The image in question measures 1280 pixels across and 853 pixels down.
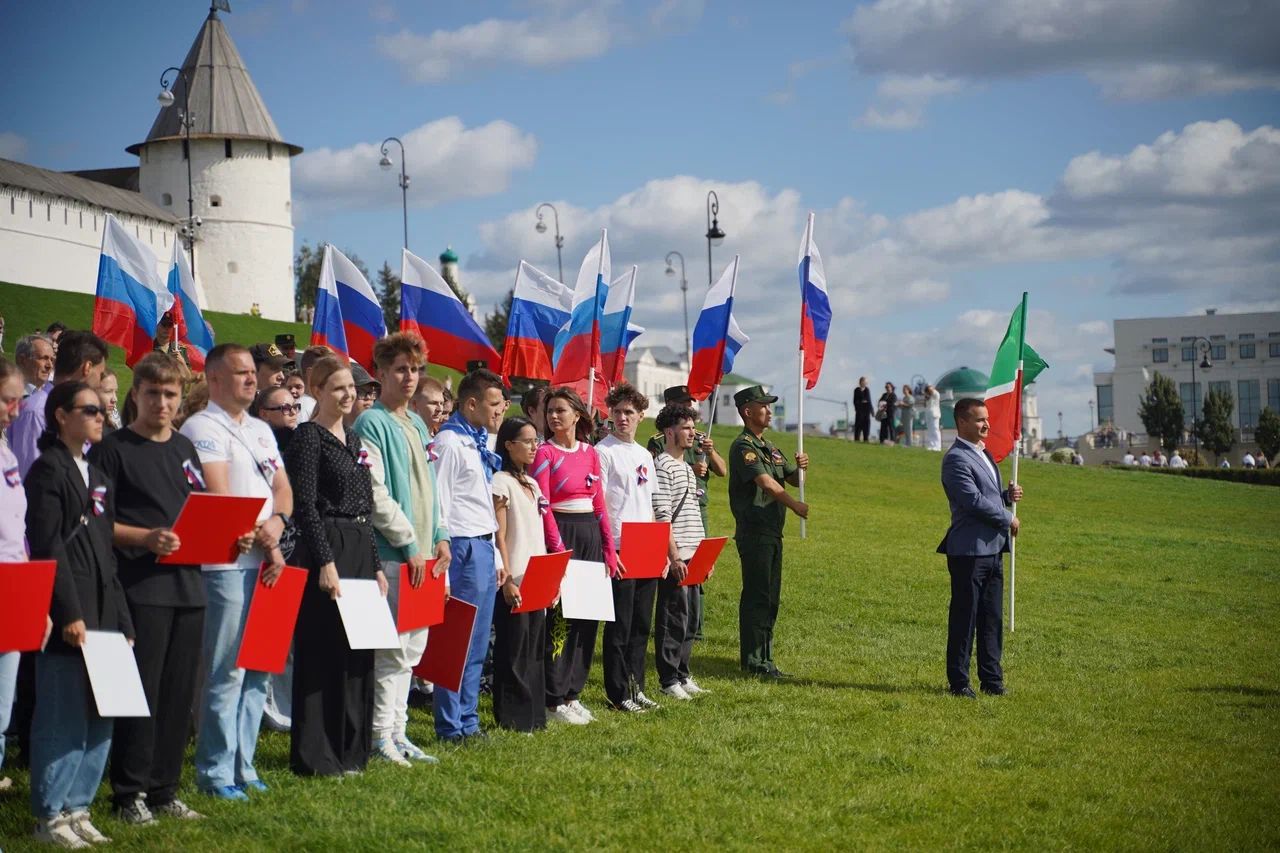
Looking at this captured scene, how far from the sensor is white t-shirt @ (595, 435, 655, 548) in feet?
36.0

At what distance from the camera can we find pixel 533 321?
1520 centimetres

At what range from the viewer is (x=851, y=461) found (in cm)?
4272

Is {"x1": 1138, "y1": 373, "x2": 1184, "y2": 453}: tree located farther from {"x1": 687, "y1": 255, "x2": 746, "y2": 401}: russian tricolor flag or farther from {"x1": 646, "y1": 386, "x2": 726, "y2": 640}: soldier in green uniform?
{"x1": 646, "y1": 386, "x2": 726, "y2": 640}: soldier in green uniform

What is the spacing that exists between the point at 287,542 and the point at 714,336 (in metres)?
8.07

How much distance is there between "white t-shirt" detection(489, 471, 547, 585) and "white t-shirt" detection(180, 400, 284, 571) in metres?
2.22

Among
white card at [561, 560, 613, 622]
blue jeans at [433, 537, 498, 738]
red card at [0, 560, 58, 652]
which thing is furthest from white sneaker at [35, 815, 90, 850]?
white card at [561, 560, 613, 622]

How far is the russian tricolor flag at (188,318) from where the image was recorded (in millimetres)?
13898

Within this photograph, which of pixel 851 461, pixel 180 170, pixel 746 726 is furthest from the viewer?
pixel 180 170

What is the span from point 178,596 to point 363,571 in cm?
122

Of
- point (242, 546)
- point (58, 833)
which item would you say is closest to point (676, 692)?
point (242, 546)

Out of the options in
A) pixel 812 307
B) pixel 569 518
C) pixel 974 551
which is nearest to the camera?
pixel 569 518

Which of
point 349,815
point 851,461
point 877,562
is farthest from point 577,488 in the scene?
point 851,461

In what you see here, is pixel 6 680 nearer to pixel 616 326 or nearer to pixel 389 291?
pixel 616 326

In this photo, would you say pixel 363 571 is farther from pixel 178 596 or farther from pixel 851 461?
pixel 851 461
